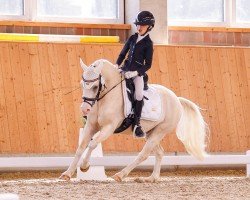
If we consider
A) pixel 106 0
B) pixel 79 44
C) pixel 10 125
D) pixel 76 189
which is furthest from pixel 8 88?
pixel 76 189

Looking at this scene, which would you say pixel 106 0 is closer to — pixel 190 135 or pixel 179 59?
pixel 179 59

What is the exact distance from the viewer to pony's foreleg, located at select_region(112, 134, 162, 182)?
6.63 meters

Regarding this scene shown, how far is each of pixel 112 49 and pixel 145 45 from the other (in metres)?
2.74

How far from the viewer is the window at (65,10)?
971 centimetres

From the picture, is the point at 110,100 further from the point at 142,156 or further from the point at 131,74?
the point at 142,156

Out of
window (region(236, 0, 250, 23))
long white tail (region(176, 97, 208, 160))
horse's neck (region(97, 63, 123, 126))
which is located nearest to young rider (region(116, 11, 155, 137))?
horse's neck (region(97, 63, 123, 126))

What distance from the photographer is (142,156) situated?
267 inches

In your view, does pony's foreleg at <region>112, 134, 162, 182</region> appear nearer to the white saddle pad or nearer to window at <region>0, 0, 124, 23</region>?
the white saddle pad

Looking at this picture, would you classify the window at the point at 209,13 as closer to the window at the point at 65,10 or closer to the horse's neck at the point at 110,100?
the window at the point at 65,10

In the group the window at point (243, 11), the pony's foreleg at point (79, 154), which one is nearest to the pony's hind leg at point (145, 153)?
the pony's foreleg at point (79, 154)

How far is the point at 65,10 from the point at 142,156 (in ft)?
12.4

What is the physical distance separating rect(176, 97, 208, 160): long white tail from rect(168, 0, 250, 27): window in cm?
330

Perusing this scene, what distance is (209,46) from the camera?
9836mm

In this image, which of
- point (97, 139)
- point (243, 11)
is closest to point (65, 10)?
point (243, 11)
